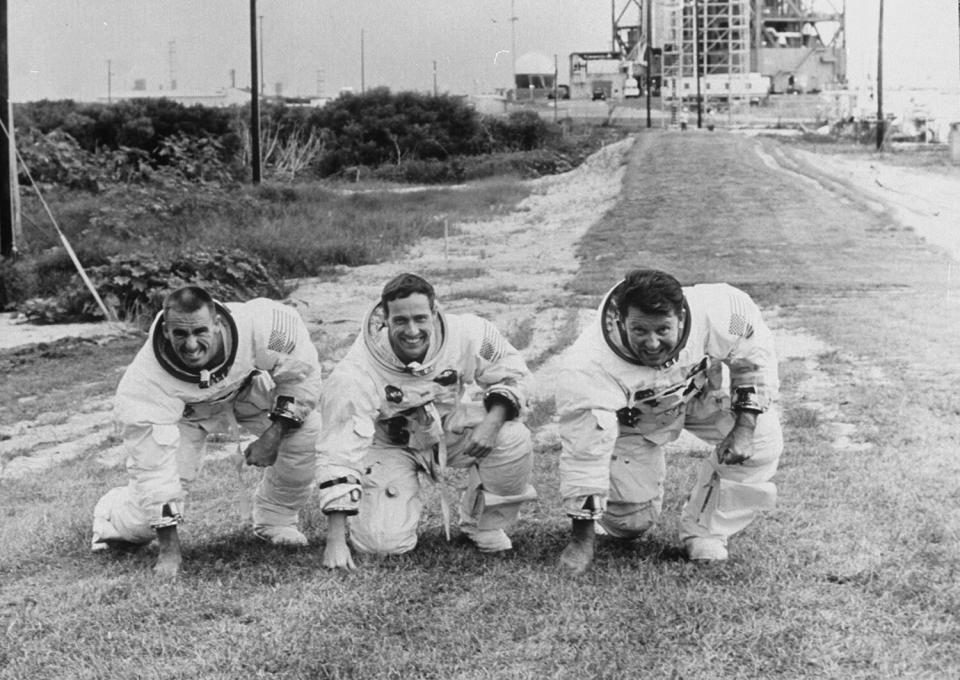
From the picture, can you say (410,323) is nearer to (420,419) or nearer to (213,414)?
(420,419)

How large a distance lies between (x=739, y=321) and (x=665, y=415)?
0.50 meters

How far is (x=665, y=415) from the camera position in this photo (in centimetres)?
516

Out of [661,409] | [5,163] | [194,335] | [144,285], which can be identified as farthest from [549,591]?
[5,163]

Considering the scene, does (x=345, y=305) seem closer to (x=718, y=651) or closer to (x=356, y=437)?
(x=356, y=437)

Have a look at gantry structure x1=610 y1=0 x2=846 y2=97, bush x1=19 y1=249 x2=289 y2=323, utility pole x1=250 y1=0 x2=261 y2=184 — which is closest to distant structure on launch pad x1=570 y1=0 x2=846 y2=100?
gantry structure x1=610 y1=0 x2=846 y2=97

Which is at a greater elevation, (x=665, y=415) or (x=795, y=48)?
(x=795, y=48)

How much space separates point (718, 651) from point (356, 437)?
1746 millimetres

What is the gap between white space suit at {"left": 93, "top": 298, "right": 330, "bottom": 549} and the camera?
505cm

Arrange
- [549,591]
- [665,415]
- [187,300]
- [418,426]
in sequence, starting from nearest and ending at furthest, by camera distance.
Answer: [549,591]
[187,300]
[665,415]
[418,426]

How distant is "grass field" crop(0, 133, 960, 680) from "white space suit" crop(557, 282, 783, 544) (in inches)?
8.2

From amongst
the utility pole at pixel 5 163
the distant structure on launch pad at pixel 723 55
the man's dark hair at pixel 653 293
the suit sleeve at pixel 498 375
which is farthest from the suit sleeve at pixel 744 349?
the distant structure on launch pad at pixel 723 55

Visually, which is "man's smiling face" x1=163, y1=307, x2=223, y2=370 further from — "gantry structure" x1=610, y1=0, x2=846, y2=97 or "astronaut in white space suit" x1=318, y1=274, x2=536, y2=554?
"gantry structure" x1=610, y1=0, x2=846, y2=97

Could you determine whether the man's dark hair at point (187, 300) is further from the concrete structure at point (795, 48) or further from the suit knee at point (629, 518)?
the concrete structure at point (795, 48)

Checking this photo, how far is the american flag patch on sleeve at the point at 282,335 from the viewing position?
5.22m
